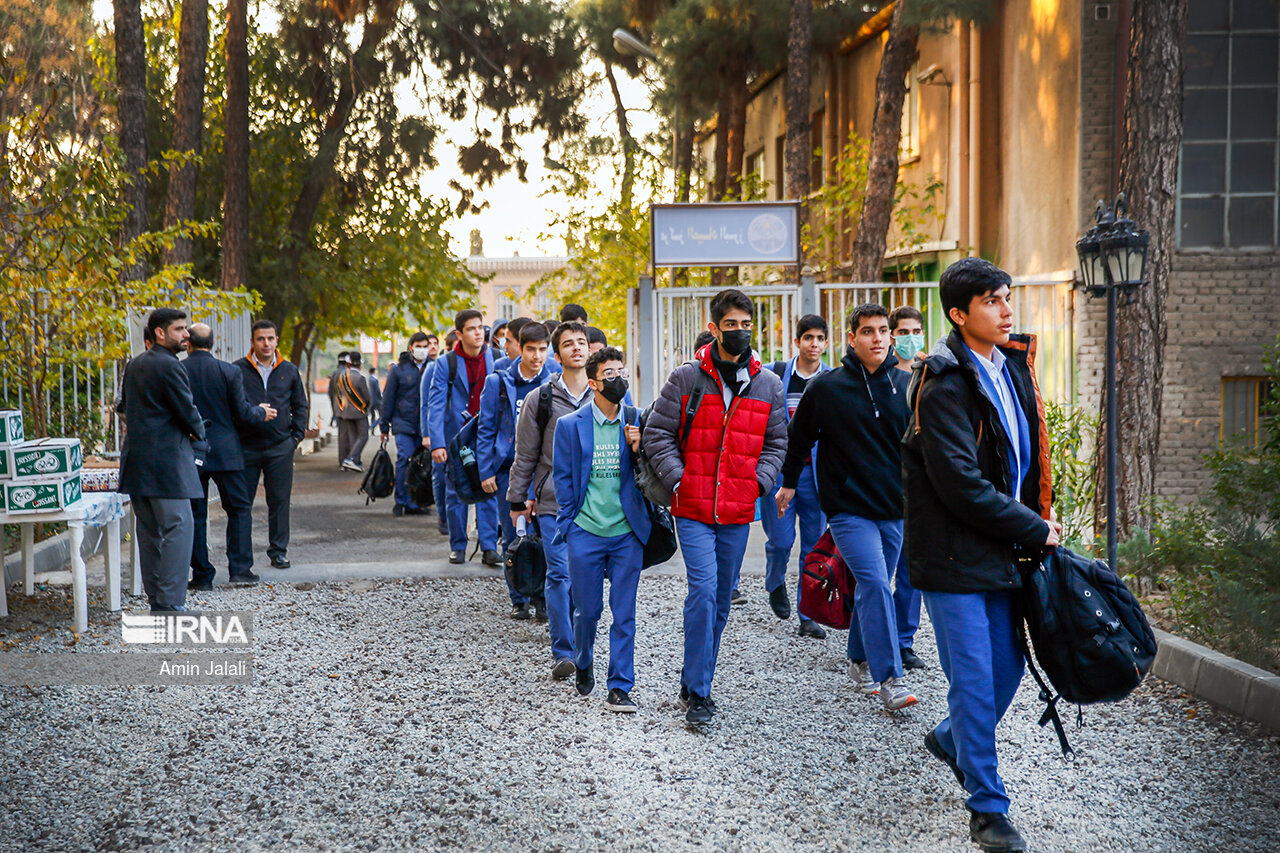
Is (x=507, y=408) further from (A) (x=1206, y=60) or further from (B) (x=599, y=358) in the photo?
(A) (x=1206, y=60)

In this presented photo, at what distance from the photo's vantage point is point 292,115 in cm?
2333

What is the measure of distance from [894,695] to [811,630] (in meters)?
1.74

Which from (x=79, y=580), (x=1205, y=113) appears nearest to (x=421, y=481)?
(x=79, y=580)

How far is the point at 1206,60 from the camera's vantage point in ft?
43.0

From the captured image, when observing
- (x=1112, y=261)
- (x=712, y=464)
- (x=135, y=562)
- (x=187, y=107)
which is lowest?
(x=135, y=562)

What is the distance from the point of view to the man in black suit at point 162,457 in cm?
780

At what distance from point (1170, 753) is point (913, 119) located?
1497cm

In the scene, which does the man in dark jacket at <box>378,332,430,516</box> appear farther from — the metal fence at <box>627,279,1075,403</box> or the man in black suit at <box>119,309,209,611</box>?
the man in black suit at <box>119,309,209,611</box>

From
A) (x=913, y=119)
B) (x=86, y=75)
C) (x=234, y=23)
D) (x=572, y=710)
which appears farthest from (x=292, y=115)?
(x=572, y=710)

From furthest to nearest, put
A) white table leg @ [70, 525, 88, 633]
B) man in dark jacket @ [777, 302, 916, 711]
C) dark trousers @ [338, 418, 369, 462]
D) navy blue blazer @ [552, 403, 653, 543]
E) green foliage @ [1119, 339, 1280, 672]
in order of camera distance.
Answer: dark trousers @ [338, 418, 369, 462], white table leg @ [70, 525, 88, 633], green foliage @ [1119, 339, 1280, 672], navy blue blazer @ [552, 403, 653, 543], man in dark jacket @ [777, 302, 916, 711]

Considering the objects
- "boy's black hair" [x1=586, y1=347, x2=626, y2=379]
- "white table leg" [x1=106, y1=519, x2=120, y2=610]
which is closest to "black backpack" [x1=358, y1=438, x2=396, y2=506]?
"white table leg" [x1=106, y1=519, x2=120, y2=610]

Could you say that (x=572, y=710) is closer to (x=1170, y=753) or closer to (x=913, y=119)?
(x=1170, y=753)

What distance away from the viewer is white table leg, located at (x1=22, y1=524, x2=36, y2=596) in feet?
27.5

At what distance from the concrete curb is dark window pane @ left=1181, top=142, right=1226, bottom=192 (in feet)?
25.7
